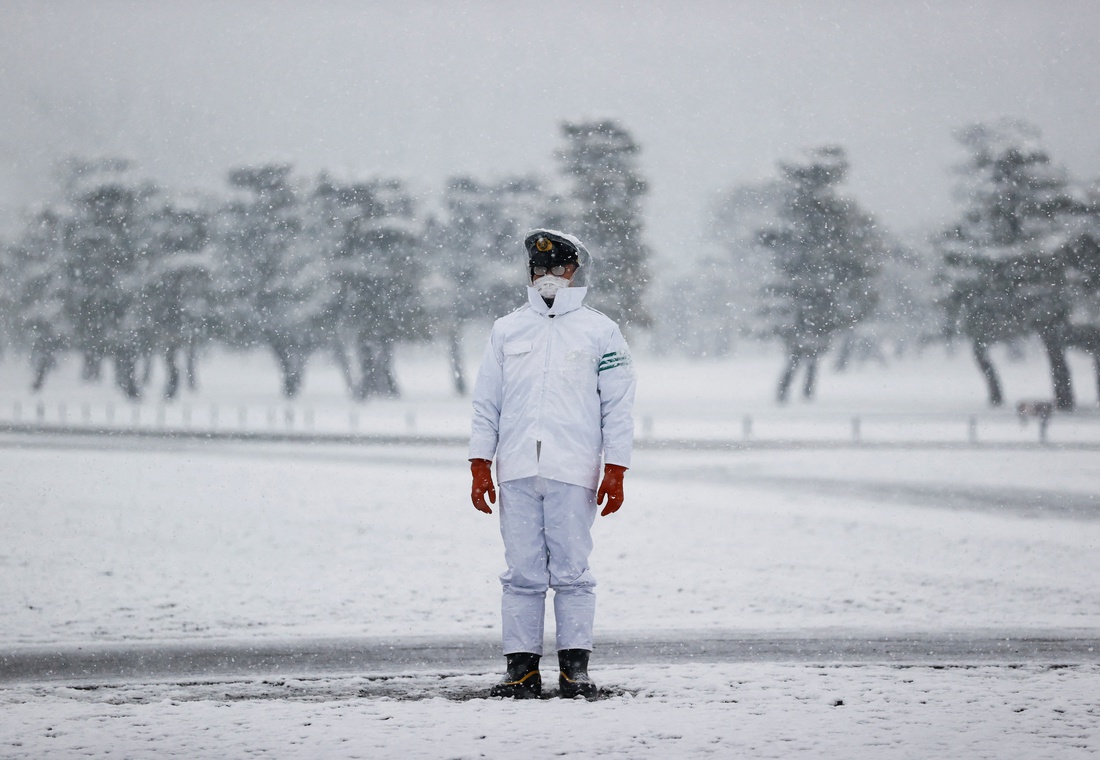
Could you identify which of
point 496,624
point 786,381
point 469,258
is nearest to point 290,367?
point 469,258

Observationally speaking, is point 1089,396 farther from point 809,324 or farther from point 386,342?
point 386,342

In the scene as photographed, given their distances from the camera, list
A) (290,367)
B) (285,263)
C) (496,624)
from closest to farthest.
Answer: (496,624), (285,263), (290,367)

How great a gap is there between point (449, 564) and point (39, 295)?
189 feet

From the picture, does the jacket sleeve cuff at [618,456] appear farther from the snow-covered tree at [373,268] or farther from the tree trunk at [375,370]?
the tree trunk at [375,370]

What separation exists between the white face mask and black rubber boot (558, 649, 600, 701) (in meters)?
1.59

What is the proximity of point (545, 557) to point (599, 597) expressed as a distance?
3377 millimetres

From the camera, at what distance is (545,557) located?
18.7ft

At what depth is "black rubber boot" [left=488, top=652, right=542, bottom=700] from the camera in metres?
5.59

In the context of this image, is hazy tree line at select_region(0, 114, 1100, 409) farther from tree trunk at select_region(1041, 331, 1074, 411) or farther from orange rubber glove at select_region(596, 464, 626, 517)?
orange rubber glove at select_region(596, 464, 626, 517)

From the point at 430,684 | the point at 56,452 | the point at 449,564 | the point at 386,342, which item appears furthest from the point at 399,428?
the point at 430,684

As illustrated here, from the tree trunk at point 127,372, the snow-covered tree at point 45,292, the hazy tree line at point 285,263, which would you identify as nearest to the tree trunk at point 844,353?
the hazy tree line at point 285,263

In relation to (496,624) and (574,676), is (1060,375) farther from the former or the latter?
(574,676)

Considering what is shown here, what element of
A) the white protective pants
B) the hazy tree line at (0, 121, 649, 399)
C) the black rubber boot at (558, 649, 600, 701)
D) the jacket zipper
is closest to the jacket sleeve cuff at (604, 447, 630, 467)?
the white protective pants

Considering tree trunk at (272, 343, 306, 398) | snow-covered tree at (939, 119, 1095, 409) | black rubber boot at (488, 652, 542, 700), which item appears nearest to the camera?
black rubber boot at (488, 652, 542, 700)
